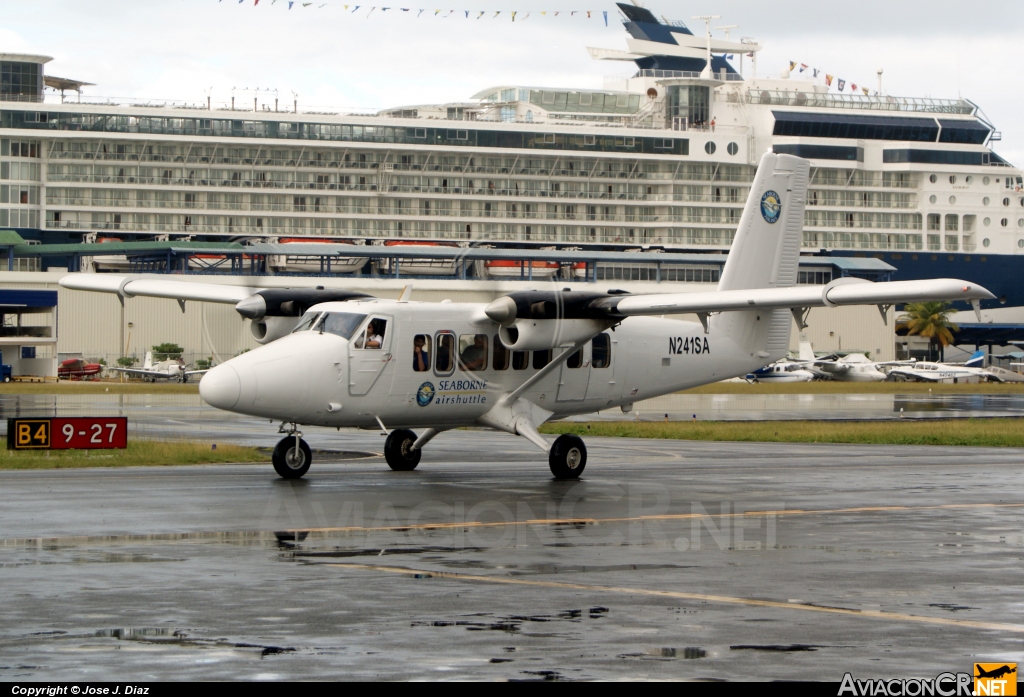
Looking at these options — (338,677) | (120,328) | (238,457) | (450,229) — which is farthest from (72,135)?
(338,677)

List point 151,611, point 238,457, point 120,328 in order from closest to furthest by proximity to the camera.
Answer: point 151,611 < point 238,457 < point 120,328

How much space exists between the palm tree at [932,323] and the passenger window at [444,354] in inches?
3686

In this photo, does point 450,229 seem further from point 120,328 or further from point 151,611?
point 151,611

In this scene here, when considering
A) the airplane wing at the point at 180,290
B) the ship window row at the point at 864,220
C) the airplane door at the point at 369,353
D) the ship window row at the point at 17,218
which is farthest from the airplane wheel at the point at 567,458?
the ship window row at the point at 864,220

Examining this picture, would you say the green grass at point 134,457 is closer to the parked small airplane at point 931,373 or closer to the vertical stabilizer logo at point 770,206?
the vertical stabilizer logo at point 770,206

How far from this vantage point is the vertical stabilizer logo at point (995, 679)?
266 inches

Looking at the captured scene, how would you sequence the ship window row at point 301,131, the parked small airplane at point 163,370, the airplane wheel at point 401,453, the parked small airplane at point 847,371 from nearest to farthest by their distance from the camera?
the airplane wheel at point 401,453 < the parked small airplane at point 163,370 < the parked small airplane at point 847,371 < the ship window row at point 301,131

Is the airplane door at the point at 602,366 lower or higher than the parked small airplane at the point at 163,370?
higher

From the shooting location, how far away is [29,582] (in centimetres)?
1007

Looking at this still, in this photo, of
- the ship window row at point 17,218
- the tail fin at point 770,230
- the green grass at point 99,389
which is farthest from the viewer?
the ship window row at point 17,218

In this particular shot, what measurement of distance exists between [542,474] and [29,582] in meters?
12.7

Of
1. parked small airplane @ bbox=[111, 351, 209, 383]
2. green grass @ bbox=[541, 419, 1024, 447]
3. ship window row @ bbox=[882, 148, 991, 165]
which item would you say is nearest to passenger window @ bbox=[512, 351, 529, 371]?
green grass @ bbox=[541, 419, 1024, 447]

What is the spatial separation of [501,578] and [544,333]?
10.1 meters

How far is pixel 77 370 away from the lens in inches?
3009
